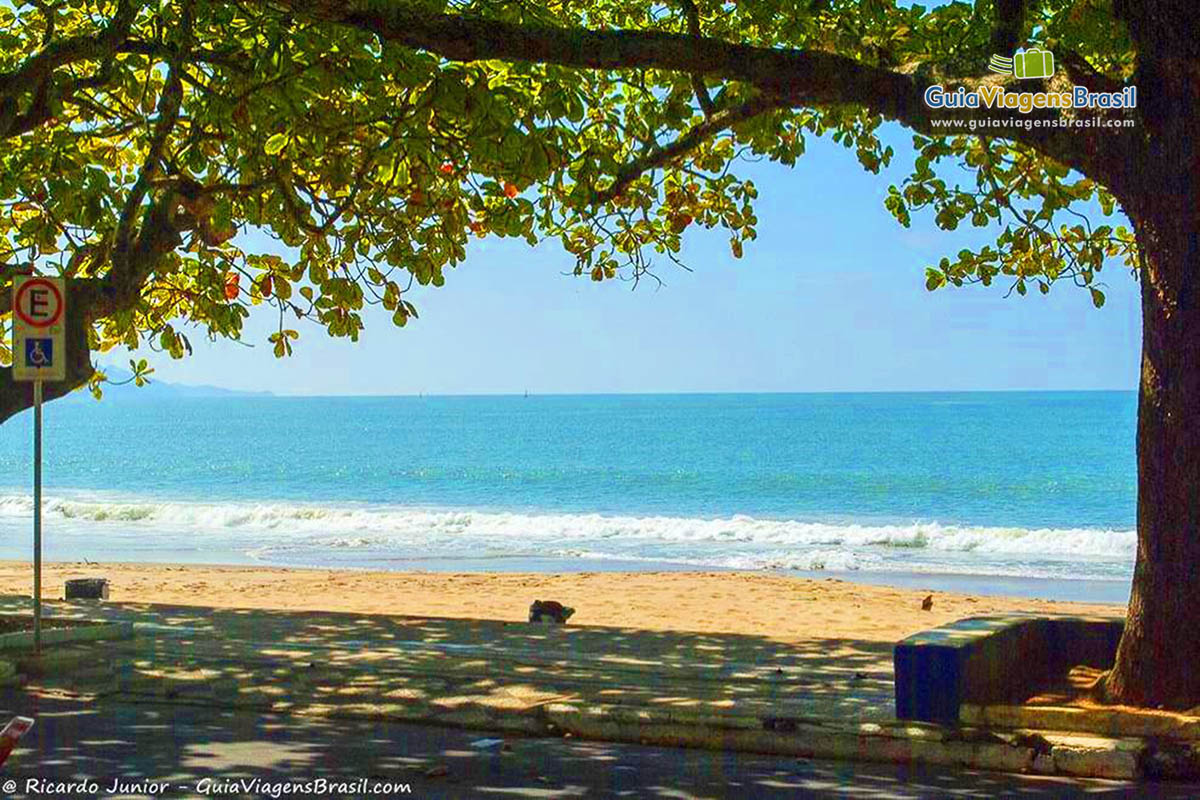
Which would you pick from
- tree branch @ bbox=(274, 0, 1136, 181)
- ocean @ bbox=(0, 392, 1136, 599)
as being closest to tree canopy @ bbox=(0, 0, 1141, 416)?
tree branch @ bbox=(274, 0, 1136, 181)

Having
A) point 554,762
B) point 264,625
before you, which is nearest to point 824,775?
point 554,762

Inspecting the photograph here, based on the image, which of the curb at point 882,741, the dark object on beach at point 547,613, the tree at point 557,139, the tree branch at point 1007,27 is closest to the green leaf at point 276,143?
the tree at point 557,139

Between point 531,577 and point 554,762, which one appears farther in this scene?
point 531,577

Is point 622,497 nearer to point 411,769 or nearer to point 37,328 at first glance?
point 37,328

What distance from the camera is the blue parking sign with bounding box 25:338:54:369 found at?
11945 millimetres

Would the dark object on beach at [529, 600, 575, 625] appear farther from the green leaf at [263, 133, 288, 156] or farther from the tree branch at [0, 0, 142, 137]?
the green leaf at [263, 133, 288, 156]

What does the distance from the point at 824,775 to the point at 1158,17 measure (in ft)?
15.3

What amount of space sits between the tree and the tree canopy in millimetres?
28

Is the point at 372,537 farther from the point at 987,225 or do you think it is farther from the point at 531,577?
the point at 987,225

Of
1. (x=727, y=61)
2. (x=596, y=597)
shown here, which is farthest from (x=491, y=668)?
(x=596, y=597)

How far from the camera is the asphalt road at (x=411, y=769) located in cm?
794

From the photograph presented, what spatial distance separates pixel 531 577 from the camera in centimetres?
2808

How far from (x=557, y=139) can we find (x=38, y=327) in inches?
163

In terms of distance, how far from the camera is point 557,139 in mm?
12477
